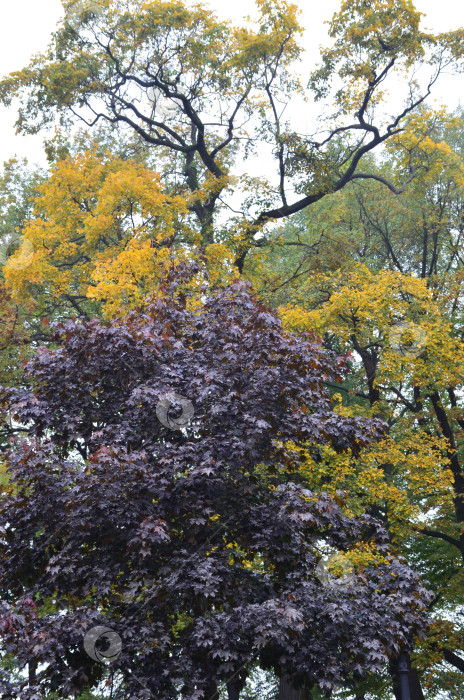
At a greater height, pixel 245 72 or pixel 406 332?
pixel 245 72

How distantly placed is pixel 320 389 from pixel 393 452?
226 inches

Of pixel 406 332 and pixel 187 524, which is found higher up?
pixel 406 332

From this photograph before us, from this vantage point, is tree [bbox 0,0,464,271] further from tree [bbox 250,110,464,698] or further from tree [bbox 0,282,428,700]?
tree [bbox 0,282,428,700]

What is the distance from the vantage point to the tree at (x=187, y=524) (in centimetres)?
771

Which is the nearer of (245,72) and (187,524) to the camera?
(187,524)

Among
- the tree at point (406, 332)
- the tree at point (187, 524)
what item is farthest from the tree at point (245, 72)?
the tree at point (187, 524)

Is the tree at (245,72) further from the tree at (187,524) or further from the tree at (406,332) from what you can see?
the tree at (187,524)

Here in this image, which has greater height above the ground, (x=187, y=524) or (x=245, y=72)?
(x=245, y=72)

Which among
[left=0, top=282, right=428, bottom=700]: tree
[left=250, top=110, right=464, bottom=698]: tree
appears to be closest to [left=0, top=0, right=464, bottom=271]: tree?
[left=250, top=110, right=464, bottom=698]: tree

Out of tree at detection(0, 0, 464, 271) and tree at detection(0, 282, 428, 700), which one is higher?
tree at detection(0, 0, 464, 271)

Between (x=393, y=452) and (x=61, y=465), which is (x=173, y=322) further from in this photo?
(x=393, y=452)

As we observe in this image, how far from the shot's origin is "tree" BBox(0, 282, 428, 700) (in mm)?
7707

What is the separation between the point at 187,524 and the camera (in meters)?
8.75

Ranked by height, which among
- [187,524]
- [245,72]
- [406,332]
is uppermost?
[245,72]
